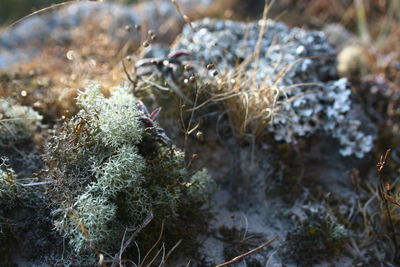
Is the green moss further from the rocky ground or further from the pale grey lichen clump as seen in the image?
the pale grey lichen clump

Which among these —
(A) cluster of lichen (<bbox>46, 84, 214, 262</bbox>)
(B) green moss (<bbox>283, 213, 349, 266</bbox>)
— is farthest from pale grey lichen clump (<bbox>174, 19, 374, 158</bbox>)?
(A) cluster of lichen (<bbox>46, 84, 214, 262</bbox>)

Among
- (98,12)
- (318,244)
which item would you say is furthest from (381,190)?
(98,12)

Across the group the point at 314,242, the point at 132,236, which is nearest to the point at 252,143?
the point at 314,242

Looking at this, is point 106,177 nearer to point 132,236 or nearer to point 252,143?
point 132,236

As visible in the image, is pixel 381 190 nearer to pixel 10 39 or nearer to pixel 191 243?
pixel 191 243

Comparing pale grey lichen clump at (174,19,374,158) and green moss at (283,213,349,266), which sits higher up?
pale grey lichen clump at (174,19,374,158)
